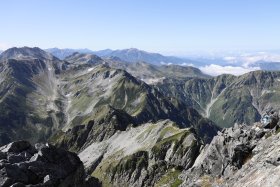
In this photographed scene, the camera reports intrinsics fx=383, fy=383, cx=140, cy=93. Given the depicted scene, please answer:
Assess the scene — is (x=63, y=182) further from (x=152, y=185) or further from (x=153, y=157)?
(x=153, y=157)

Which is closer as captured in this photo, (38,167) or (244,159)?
(38,167)

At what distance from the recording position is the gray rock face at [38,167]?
2645 inches

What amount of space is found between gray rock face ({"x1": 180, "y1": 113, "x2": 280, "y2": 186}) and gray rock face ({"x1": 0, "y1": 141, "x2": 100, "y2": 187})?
90.2 feet

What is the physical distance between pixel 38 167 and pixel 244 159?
41.0 metres

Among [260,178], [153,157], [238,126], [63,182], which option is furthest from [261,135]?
[153,157]

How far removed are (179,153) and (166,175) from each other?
46.0 ft

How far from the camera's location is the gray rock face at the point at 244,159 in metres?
58.5

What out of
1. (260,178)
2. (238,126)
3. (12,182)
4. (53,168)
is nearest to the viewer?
(260,178)

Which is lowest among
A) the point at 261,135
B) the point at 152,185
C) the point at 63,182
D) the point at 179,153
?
the point at 152,185

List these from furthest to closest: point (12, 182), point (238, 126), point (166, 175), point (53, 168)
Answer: point (166, 175)
point (238, 126)
point (53, 168)
point (12, 182)

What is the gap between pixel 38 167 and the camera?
237 feet

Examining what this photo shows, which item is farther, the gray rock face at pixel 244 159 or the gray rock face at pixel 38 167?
the gray rock face at pixel 38 167

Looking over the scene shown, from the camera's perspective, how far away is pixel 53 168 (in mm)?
75312

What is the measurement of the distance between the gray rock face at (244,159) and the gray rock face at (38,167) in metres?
27.5
